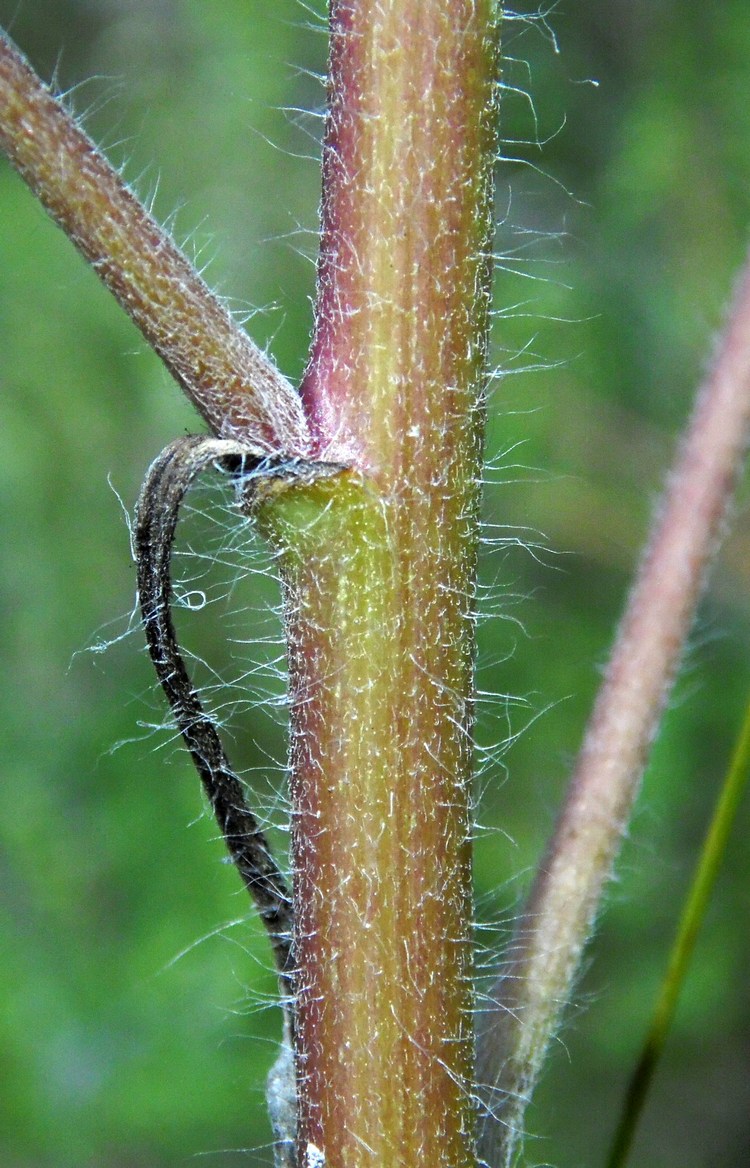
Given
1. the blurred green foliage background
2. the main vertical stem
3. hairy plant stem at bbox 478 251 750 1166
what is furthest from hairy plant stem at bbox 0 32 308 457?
the blurred green foliage background

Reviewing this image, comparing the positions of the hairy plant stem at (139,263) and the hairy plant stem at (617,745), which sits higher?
the hairy plant stem at (139,263)

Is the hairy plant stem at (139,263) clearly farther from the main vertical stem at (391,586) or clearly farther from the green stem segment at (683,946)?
the green stem segment at (683,946)

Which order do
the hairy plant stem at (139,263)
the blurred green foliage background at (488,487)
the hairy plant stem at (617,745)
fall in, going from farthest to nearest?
1. the blurred green foliage background at (488,487)
2. the hairy plant stem at (617,745)
3. the hairy plant stem at (139,263)

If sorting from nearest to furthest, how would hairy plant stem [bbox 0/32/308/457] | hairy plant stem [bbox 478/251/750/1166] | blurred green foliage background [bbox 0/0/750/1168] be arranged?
1. hairy plant stem [bbox 0/32/308/457]
2. hairy plant stem [bbox 478/251/750/1166]
3. blurred green foliage background [bbox 0/0/750/1168]

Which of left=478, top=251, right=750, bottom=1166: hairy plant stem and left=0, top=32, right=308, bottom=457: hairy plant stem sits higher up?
left=0, top=32, right=308, bottom=457: hairy plant stem

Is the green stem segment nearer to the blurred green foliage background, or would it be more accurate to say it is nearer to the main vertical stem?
the main vertical stem

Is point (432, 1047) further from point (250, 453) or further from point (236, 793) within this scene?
point (250, 453)

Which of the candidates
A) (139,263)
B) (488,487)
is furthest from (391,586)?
(488,487)

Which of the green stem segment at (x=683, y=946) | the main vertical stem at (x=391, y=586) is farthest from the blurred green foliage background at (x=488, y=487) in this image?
the main vertical stem at (x=391, y=586)
